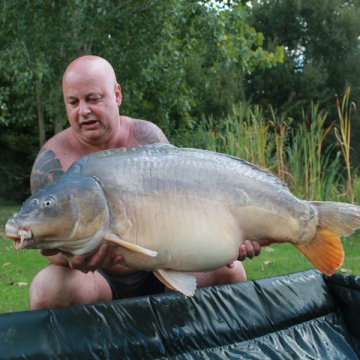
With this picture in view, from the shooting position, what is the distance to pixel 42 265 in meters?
4.00

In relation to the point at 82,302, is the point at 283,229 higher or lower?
higher

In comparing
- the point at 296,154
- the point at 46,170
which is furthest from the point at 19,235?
the point at 296,154

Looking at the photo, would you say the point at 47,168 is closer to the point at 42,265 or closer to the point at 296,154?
the point at 42,265

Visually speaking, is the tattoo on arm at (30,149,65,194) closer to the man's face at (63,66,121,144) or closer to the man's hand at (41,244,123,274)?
the man's face at (63,66,121,144)

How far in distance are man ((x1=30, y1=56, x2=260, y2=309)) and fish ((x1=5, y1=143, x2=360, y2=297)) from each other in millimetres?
130

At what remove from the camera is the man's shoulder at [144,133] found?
2.02 m

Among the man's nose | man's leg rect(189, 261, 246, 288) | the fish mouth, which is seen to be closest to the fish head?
the fish mouth

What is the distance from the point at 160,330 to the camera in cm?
178

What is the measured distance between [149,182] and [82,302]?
0.58 m

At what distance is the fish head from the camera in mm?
1276

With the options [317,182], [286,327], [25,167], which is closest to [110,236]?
[286,327]

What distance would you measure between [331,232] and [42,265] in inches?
112

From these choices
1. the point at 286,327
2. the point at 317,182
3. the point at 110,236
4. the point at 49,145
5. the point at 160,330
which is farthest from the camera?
the point at 317,182

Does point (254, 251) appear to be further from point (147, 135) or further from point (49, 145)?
point (49, 145)
